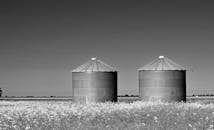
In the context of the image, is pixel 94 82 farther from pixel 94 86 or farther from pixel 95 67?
pixel 95 67

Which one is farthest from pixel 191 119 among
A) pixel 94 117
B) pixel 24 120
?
pixel 24 120

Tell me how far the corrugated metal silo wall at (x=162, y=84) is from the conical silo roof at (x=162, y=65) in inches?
15.7

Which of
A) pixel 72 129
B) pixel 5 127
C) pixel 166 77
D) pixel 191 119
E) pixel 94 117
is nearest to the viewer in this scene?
pixel 72 129

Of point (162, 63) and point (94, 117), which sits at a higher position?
point (162, 63)

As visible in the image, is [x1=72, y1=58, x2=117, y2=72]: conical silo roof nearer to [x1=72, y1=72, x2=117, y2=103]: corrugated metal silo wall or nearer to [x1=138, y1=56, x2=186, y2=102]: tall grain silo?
[x1=72, y1=72, x2=117, y2=103]: corrugated metal silo wall

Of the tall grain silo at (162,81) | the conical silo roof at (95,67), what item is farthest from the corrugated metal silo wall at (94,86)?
the tall grain silo at (162,81)

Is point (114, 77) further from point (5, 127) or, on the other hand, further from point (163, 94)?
point (5, 127)

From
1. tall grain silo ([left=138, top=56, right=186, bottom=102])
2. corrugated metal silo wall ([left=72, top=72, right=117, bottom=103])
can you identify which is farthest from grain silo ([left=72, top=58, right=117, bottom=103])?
tall grain silo ([left=138, top=56, right=186, bottom=102])

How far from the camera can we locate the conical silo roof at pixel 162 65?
44719 millimetres

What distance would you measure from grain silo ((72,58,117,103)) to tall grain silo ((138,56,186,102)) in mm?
3208

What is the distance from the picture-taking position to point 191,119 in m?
19.9

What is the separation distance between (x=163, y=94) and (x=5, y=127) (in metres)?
28.6

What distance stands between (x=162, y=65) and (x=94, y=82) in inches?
277

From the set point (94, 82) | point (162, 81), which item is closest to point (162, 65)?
point (162, 81)
